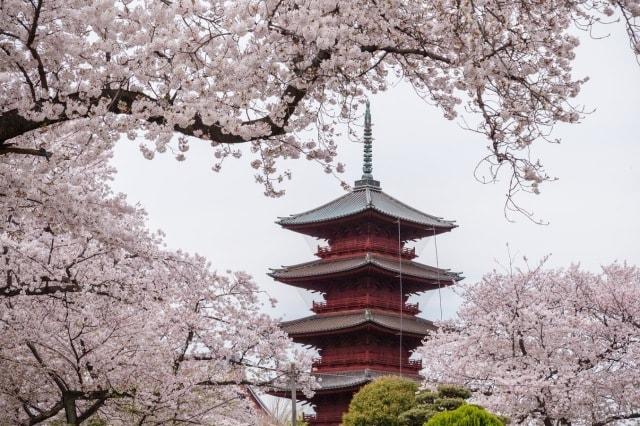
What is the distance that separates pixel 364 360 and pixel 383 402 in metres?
5.71

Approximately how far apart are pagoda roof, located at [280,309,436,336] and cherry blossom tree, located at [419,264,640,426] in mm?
8095

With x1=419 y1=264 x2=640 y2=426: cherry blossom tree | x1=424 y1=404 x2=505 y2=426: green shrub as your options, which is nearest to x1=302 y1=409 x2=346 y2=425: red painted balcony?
x1=419 y1=264 x2=640 y2=426: cherry blossom tree

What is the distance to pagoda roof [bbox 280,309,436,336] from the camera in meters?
29.5

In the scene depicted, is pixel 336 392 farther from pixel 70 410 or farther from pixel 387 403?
pixel 70 410

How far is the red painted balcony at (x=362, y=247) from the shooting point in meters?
31.9

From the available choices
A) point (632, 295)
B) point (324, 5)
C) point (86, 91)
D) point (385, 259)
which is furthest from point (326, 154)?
point (385, 259)

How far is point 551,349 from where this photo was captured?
19.5 m

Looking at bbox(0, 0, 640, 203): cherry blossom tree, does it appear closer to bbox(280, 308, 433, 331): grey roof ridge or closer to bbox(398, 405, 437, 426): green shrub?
bbox(398, 405, 437, 426): green shrub

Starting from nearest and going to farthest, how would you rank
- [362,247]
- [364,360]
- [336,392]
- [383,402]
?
[383,402] < [336,392] < [364,360] < [362,247]

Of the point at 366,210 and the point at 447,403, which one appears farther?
the point at 366,210

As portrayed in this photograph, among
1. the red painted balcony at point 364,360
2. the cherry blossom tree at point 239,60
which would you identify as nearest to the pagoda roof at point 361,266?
the red painted balcony at point 364,360

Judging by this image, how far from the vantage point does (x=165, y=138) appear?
6.14 metres

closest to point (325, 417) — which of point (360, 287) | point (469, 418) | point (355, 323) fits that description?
point (355, 323)

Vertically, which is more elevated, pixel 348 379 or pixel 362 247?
pixel 362 247
